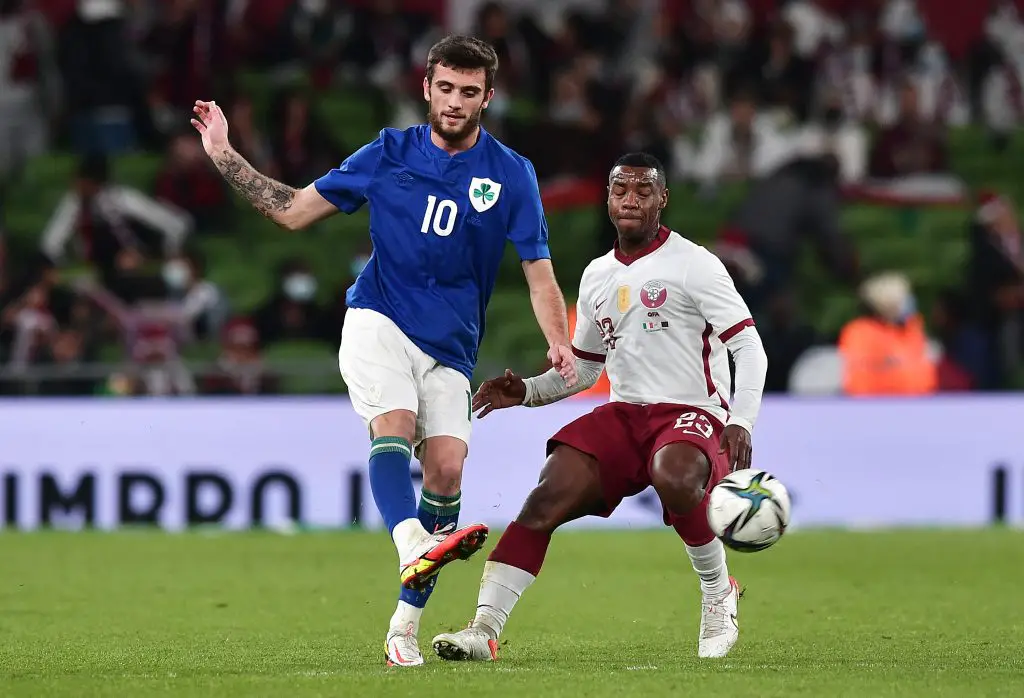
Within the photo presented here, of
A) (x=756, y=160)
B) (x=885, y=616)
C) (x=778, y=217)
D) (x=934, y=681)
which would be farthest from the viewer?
(x=756, y=160)

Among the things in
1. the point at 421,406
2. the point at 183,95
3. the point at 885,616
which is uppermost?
the point at 183,95

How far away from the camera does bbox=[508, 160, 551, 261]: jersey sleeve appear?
6891 millimetres

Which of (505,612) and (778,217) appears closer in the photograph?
(505,612)

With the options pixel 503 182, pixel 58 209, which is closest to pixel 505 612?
pixel 503 182

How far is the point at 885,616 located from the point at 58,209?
11.4m

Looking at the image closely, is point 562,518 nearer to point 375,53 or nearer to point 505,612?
point 505,612

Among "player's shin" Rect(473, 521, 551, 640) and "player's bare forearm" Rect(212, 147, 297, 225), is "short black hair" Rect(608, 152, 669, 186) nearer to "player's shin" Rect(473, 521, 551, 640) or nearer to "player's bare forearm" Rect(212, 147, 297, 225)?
"player's bare forearm" Rect(212, 147, 297, 225)

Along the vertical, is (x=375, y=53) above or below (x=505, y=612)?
above

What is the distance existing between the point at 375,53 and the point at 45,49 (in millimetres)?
3511

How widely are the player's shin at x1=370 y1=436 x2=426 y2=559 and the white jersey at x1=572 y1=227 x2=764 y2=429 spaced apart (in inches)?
44.7

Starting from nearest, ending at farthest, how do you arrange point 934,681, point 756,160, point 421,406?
1. point 934,681
2. point 421,406
3. point 756,160

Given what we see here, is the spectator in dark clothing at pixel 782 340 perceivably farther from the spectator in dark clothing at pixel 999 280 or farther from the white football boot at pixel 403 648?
the white football boot at pixel 403 648

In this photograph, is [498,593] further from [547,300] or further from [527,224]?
[527,224]

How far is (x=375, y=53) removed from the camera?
19.6 m
